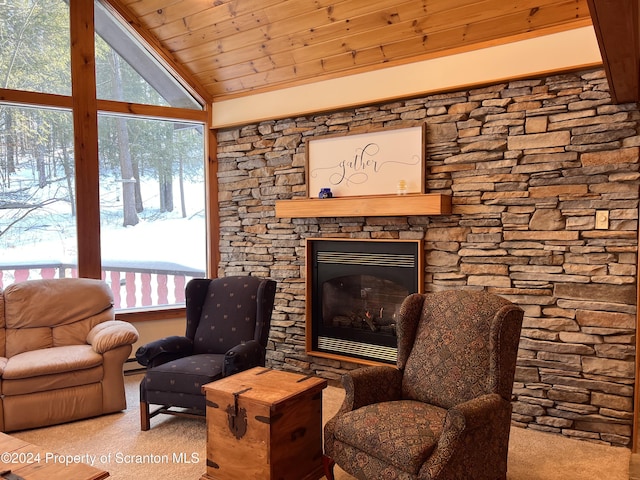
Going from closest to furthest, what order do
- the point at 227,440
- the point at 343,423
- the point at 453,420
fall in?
the point at 453,420 < the point at 343,423 < the point at 227,440

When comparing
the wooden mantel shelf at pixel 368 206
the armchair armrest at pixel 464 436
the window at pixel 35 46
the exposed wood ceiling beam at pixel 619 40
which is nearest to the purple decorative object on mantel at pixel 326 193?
the wooden mantel shelf at pixel 368 206

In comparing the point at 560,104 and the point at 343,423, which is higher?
the point at 560,104

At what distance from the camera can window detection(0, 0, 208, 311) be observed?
14.0 feet

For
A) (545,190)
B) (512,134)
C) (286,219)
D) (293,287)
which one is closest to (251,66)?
(286,219)

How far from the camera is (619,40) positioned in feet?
6.64

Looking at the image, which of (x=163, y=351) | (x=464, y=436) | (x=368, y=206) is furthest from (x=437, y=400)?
(x=163, y=351)

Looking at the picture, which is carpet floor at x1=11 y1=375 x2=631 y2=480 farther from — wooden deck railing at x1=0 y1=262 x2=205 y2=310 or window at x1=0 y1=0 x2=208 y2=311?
window at x1=0 y1=0 x2=208 y2=311

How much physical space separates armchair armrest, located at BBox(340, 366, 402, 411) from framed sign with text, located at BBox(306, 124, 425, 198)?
1513 millimetres

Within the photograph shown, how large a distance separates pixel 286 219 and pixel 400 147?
4.17ft

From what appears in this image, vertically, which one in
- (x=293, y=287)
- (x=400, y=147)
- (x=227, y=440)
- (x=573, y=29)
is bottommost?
(x=227, y=440)

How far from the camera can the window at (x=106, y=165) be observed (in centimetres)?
427

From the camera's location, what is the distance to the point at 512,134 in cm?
339

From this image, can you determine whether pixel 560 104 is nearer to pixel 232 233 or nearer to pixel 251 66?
pixel 251 66

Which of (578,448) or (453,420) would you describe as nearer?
(453,420)
